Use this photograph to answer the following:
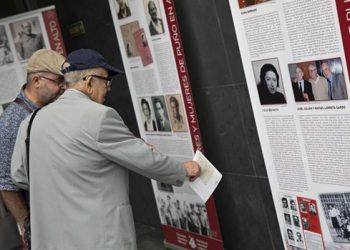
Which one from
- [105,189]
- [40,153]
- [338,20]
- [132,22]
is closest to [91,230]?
[105,189]

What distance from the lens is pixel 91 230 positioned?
2535mm

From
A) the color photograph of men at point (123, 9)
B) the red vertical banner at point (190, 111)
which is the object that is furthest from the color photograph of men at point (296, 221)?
the color photograph of men at point (123, 9)

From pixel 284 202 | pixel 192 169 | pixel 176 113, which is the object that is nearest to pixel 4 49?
pixel 176 113

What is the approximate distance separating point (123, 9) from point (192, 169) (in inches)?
71.9

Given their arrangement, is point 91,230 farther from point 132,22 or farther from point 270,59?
point 132,22

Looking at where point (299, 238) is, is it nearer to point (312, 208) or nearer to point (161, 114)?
point (312, 208)

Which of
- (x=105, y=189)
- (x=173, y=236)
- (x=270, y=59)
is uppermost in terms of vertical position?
(x=270, y=59)

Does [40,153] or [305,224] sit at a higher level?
[40,153]

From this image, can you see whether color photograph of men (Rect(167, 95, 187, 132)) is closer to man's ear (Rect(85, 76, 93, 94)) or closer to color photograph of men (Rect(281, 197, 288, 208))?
color photograph of men (Rect(281, 197, 288, 208))

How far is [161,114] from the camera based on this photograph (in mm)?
4121

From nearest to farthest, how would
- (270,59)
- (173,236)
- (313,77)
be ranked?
(313,77) < (270,59) < (173,236)

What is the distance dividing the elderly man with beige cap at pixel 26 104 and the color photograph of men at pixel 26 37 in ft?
6.81

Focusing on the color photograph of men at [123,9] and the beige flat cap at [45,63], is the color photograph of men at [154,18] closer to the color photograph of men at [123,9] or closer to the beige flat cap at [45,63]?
the color photograph of men at [123,9]

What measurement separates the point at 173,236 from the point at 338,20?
2.74 m
